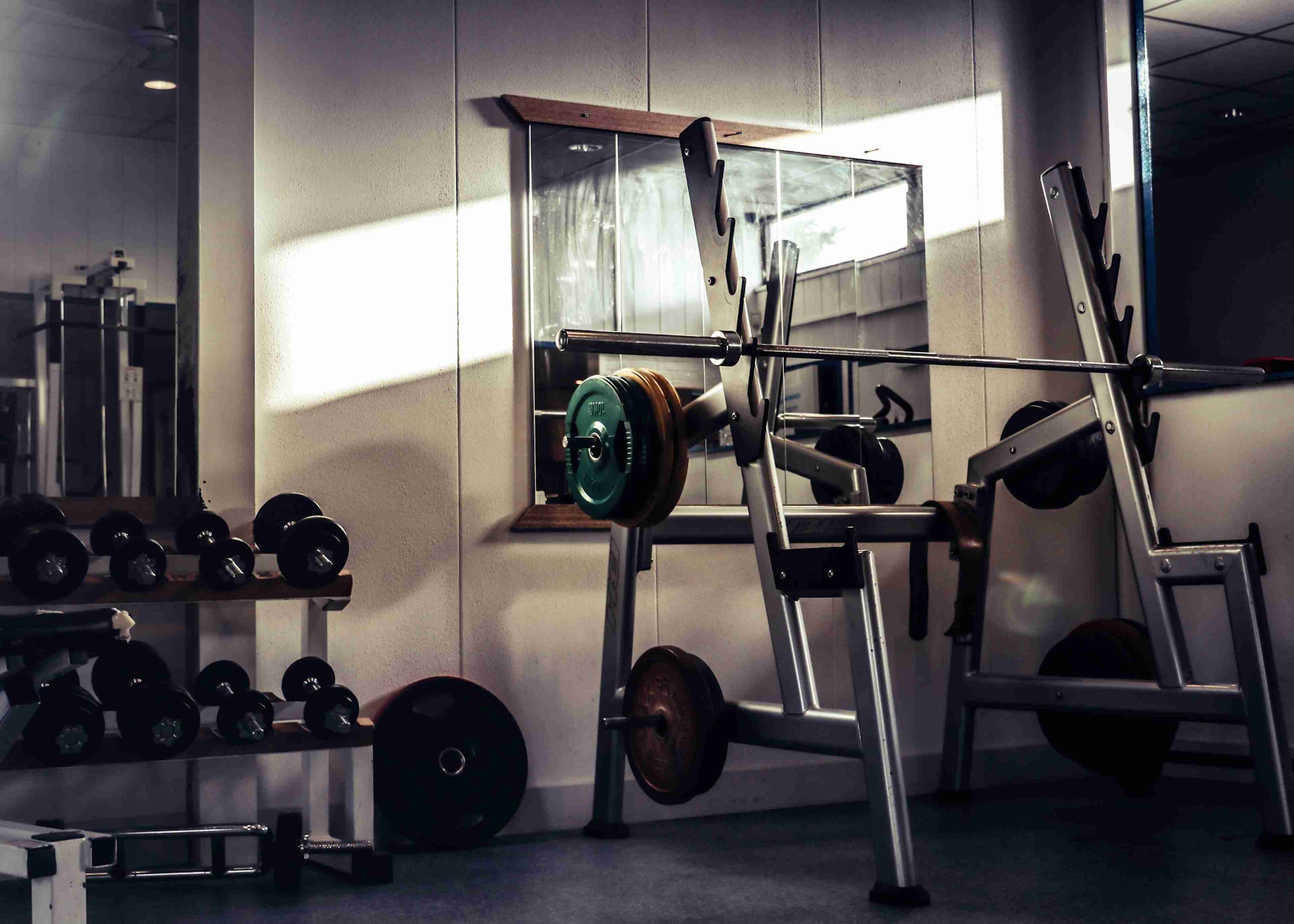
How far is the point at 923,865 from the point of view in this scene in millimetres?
2854

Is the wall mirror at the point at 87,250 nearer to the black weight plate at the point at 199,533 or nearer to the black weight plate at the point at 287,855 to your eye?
the black weight plate at the point at 199,533

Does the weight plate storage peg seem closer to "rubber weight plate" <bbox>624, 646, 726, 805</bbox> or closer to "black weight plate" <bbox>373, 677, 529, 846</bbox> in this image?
"rubber weight plate" <bbox>624, 646, 726, 805</bbox>

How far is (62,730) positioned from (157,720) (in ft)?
0.56

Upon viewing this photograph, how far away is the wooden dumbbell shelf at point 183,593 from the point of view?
2535 mm

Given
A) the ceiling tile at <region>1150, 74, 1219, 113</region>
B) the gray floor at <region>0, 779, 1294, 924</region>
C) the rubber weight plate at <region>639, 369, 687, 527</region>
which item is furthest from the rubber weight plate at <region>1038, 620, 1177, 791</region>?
the ceiling tile at <region>1150, 74, 1219, 113</region>

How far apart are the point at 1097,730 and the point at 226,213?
8.71ft

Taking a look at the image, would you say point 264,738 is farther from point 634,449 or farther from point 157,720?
point 634,449

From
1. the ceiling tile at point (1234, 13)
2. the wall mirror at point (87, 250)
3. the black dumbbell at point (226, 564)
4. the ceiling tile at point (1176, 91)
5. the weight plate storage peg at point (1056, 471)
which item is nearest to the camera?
the black dumbbell at point (226, 564)

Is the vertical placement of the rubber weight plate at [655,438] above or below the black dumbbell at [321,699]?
above

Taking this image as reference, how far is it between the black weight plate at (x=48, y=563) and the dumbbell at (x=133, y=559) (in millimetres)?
62

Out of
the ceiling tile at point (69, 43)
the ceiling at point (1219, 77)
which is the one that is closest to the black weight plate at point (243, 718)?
the ceiling tile at point (69, 43)

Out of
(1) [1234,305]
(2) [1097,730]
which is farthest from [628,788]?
(1) [1234,305]

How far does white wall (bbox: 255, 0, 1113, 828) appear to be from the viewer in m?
3.25

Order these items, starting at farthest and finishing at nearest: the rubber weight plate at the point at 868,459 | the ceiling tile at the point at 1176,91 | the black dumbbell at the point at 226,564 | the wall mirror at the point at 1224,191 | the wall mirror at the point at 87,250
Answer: the ceiling tile at the point at 1176,91 < the wall mirror at the point at 1224,191 < the rubber weight plate at the point at 868,459 < the wall mirror at the point at 87,250 < the black dumbbell at the point at 226,564
